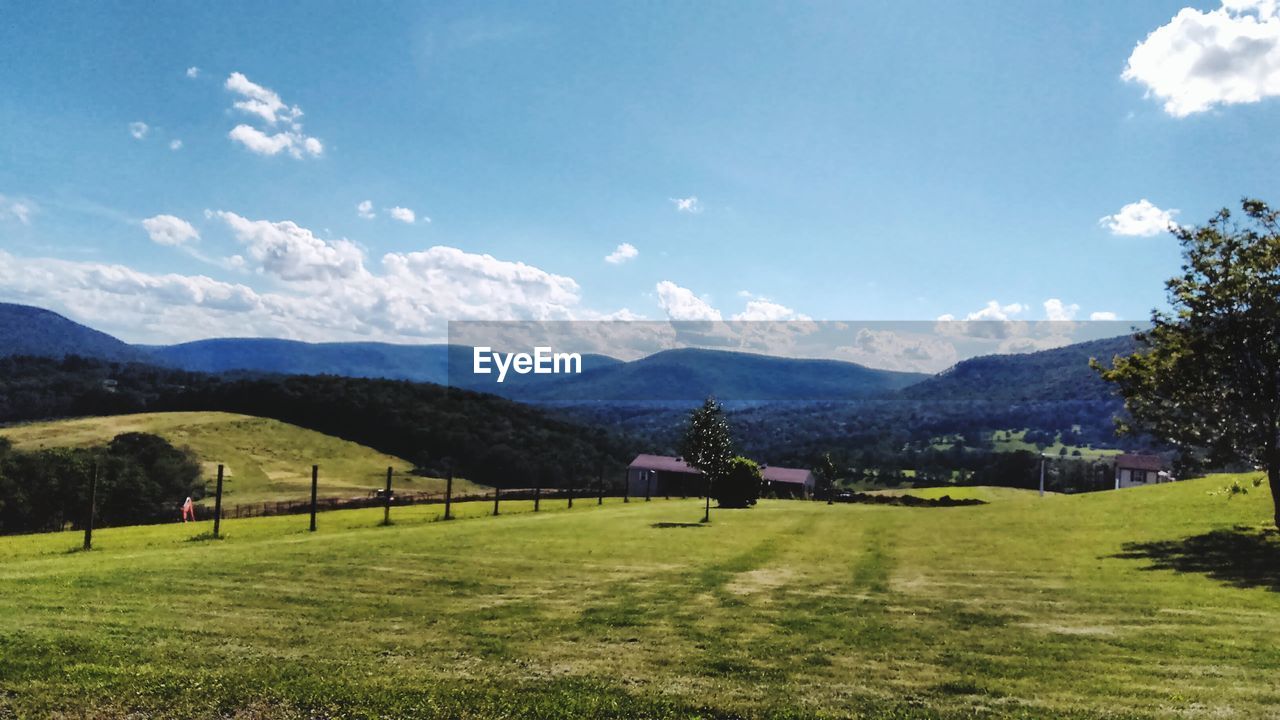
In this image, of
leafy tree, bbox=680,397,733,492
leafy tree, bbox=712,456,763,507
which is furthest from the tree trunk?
leafy tree, bbox=712,456,763,507

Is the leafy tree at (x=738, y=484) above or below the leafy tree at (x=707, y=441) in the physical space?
below

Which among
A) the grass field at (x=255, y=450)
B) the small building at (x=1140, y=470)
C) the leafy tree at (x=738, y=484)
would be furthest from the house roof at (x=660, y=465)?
the small building at (x=1140, y=470)

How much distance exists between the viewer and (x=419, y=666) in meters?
12.9

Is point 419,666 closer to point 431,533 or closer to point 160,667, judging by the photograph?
point 160,667

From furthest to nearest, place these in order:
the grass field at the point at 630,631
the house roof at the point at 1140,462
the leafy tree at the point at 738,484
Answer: the house roof at the point at 1140,462, the leafy tree at the point at 738,484, the grass field at the point at 630,631

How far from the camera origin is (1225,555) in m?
29.1

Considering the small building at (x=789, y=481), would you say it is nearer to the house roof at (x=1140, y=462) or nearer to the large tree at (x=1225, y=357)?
the house roof at (x=1140, y=462)

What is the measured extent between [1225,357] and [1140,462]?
125234 mm

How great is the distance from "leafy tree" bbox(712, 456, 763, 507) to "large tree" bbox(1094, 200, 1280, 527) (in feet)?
129

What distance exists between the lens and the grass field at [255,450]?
133m

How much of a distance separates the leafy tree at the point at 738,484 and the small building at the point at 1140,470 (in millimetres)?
97207

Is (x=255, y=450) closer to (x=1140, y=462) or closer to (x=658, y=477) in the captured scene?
(x=658, y=477)

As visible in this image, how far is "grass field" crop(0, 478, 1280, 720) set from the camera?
37.3ft

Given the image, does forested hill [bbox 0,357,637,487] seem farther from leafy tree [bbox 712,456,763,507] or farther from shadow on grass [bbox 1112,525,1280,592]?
shadow on grass [bbox 1112,525,1280,592]
